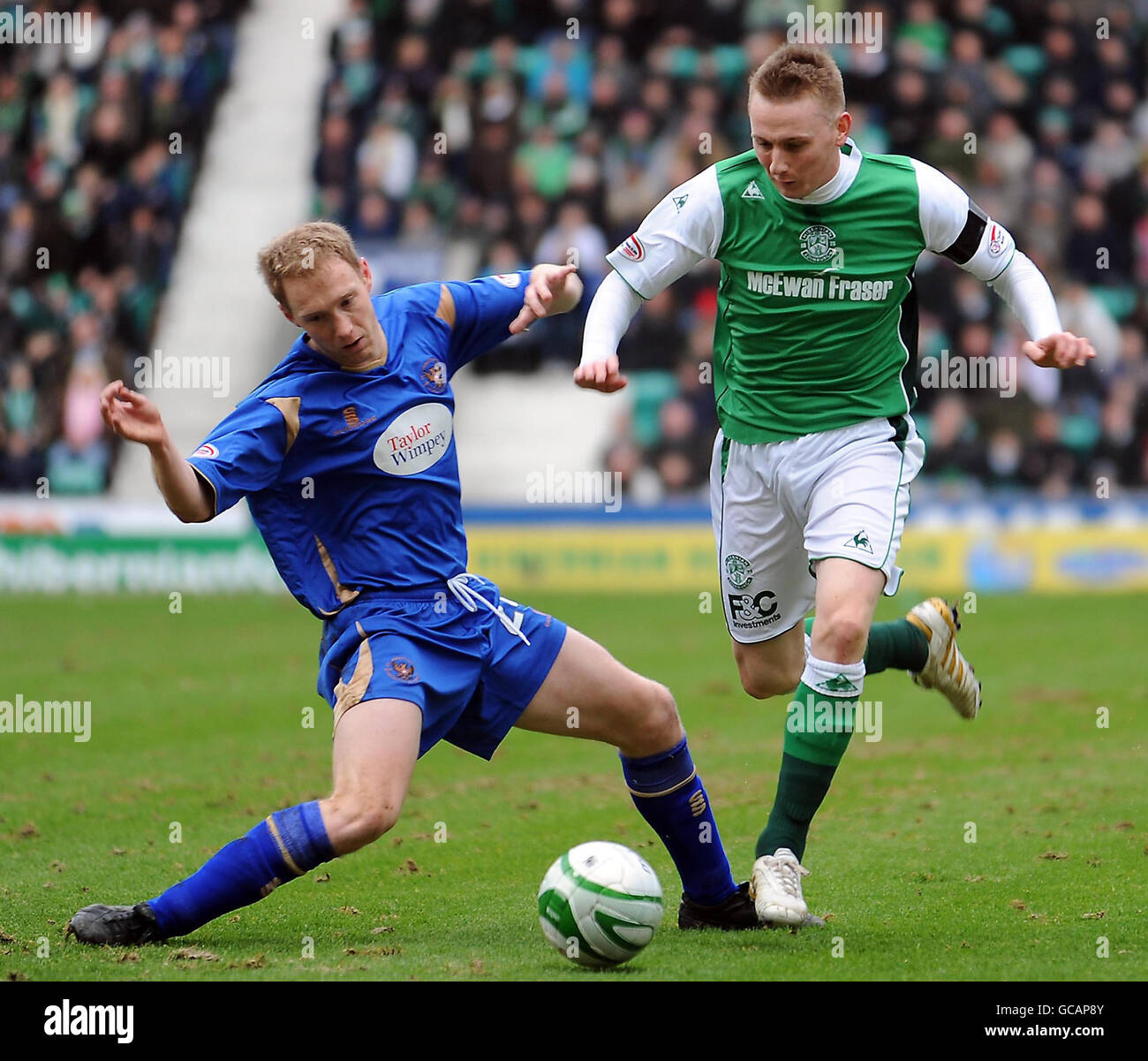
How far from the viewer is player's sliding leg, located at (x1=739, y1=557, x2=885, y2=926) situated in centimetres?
501

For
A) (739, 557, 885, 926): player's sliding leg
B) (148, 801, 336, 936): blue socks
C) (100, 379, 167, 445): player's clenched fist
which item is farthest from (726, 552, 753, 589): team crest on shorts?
(100, 379, 167, 445): player's clenched fist

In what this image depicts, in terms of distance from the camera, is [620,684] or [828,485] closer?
[620,684]

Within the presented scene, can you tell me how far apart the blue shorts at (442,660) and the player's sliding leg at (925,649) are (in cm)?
168

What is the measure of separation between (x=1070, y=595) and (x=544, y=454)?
6.30 metres

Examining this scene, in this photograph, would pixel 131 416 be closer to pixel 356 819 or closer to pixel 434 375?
pixel 434 375

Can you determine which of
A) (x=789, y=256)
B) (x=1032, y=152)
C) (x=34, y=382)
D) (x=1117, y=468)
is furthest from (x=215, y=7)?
(x=789, y=256)

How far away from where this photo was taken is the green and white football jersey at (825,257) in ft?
17.9

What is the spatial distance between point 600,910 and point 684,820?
694 millimetres

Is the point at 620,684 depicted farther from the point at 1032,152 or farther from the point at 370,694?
the point at 1032,152

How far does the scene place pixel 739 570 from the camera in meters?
6.00

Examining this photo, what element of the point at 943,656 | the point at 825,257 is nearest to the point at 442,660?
the point at 825,257

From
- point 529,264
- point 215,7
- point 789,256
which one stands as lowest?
point 789,256

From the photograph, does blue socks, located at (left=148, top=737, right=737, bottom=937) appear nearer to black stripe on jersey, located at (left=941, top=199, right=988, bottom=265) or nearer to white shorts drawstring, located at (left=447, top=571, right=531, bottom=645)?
white shorts drawstring, located at (left=447, top=571, right=531, bottom=645)

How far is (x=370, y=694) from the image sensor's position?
4.67 m
